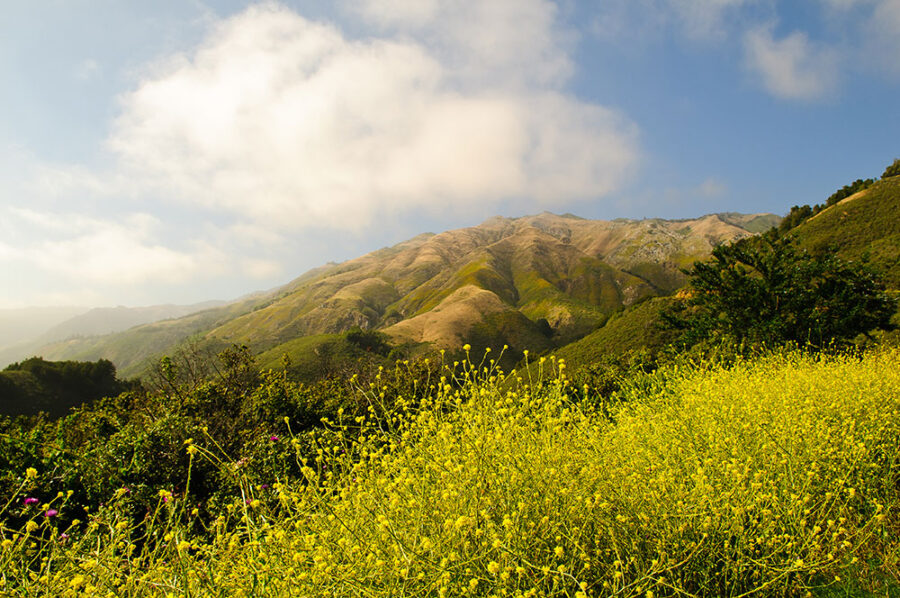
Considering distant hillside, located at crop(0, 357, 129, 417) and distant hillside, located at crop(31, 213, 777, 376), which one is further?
distant hillside, located at crop(31, 213, 777, 376)

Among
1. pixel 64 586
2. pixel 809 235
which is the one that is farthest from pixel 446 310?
pixel 64 586

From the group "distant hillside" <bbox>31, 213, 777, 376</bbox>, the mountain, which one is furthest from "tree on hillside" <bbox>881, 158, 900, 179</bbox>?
"distant hillside" <bbox>31, 213, 777, 376</bbox>

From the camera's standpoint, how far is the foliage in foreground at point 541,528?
273 cm

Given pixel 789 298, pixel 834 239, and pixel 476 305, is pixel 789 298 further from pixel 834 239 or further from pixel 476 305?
pixel 476 305

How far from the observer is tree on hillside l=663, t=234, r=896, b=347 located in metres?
13.8

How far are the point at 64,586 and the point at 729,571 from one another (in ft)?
18.3

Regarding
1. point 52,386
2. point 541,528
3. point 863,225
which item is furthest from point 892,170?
point 52,386

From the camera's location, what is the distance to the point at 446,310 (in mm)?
114250

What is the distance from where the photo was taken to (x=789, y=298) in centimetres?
1471

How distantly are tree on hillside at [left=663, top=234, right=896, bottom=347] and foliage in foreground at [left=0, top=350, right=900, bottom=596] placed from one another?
11177 mm

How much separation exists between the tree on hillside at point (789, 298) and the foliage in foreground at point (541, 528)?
1118 centimetres

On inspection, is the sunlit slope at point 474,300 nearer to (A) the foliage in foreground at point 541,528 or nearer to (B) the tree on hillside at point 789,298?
(B) the tree on hillside at point 789,298

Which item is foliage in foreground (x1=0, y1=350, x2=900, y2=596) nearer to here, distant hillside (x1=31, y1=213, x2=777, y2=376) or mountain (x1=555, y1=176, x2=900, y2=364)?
mountain (x1=555, y1=176, x2=900, y2=364)

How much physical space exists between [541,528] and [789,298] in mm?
16958
